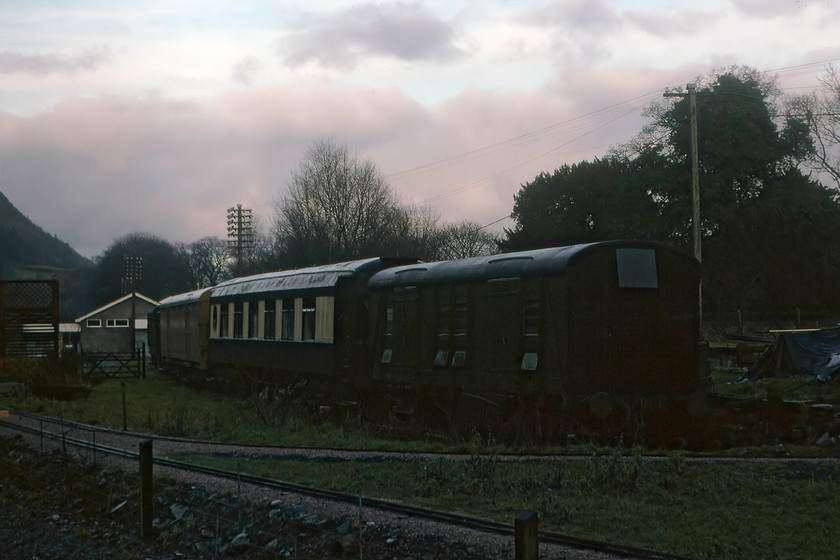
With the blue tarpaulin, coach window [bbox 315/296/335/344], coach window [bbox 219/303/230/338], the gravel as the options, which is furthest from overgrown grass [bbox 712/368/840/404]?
coach window [bbox 219/303/230/338]

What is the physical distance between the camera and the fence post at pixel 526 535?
217 inches

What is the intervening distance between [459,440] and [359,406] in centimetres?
537

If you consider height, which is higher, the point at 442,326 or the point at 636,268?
the point at 636,268

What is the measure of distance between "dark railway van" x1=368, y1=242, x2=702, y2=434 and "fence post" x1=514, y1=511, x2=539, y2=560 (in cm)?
900

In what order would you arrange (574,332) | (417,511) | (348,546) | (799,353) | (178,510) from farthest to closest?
(799,353)
(574,332)
(178,510)
(417,511)
(348,546)

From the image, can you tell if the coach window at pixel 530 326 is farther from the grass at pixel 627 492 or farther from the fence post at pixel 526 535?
the fence post at pixel 526 535

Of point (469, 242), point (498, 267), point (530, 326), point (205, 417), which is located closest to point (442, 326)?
point (498, 267)

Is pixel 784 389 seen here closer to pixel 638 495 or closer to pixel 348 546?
pixel 638 495

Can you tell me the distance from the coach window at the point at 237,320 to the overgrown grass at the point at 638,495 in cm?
1527

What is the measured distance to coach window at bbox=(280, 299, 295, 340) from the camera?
77.9ft

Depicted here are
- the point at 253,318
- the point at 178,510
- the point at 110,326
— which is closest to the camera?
the point at 178,510

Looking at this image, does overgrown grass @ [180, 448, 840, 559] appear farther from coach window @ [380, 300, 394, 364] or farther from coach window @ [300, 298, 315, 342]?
coach window @ [300, 298, 315, 342]

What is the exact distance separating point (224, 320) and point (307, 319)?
8051mm

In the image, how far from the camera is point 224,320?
29.8 meters
